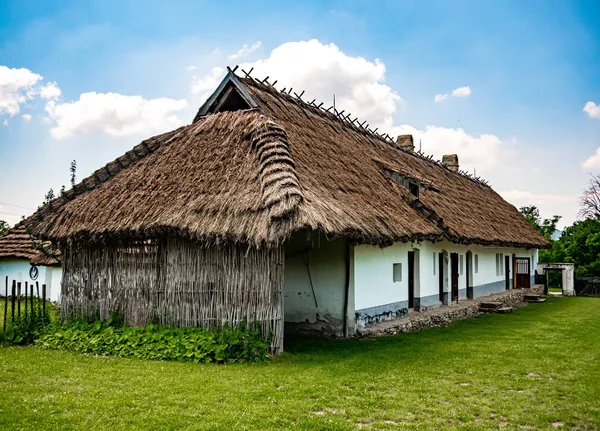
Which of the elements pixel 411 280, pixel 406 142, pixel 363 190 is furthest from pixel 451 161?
pixel 363 190

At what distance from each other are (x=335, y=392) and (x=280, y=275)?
291 cm

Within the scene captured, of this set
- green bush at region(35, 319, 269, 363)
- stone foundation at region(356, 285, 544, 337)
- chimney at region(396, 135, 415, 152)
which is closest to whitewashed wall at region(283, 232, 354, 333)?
stone foundation at region(356, 285, 544, 337)

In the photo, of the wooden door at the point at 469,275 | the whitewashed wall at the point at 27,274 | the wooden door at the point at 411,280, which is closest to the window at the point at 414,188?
the wooden door at the point at 411,280

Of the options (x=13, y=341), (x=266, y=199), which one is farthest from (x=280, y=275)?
(x=13, y=341)

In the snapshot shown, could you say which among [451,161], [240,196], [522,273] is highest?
[451,161]

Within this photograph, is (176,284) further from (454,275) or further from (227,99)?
(454,275)

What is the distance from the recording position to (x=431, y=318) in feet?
49.5

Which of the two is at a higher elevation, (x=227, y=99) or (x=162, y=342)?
(x=227, y=99)

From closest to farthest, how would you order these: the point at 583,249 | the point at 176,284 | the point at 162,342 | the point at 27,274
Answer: the point at 162,342 < the point at 176,284 < the point at 27,274 < the point at 583,249

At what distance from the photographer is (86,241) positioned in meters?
11.8

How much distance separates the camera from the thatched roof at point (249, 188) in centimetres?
988

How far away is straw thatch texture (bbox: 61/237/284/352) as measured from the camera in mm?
9805

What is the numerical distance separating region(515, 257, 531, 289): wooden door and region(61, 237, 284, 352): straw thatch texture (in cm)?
2189

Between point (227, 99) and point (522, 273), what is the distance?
2074 centimetres
